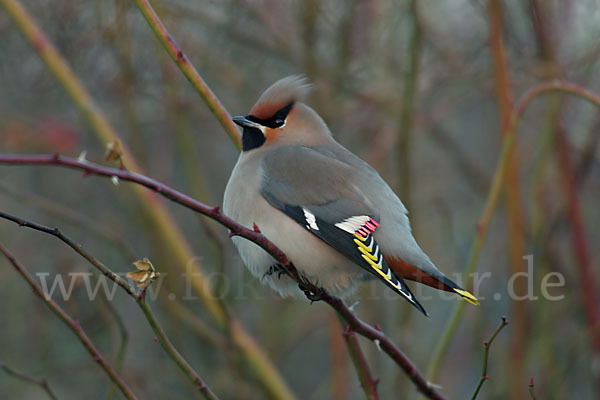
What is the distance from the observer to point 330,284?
279cm

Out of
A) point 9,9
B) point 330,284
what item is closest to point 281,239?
point 330,284

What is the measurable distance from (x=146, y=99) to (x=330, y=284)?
9.16ft

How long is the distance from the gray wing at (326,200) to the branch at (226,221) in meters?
0.19

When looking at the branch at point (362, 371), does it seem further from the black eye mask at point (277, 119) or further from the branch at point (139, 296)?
the black eye mask at point (277, 119)

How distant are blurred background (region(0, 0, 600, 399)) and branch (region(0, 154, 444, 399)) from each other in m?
1.18

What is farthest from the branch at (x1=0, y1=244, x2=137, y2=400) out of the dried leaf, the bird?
the bird

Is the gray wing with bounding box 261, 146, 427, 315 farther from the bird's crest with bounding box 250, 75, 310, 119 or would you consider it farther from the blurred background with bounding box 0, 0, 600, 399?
the blurred background with bounding box 0, 0, 600, 399

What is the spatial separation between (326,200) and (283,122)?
622mm

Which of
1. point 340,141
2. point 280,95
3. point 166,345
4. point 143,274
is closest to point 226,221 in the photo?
point 143,274

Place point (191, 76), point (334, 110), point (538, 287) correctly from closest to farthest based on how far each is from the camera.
Result: 1. point (191, 76)
2. point (538, 287)
3. point (334, 110)

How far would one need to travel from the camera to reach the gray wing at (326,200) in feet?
8.76

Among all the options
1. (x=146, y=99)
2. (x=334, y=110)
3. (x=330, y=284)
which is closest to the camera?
(x=330, y=284)

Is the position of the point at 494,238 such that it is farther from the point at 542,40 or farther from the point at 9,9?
the point at 9,9

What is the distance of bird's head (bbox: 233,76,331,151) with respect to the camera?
3.24 m
